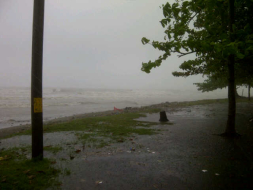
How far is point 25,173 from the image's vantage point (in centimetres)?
441

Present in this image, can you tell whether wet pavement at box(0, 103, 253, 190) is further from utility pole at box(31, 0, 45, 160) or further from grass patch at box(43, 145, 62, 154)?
utility pole at box(31, 0, 45, 160)

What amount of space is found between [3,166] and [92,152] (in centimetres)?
238

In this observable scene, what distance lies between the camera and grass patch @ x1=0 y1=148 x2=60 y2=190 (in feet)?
12.8

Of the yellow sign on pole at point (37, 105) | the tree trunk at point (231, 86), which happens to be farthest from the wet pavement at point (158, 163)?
the yellow sign on pole at point (37, 105)

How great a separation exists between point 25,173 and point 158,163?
3217mm

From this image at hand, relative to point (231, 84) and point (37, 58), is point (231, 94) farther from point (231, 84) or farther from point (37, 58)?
point (37, 58)

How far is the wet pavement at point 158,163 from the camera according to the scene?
13.5 ft

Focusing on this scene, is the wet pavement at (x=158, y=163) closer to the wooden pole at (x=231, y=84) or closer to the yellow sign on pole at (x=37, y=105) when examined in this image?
the wooden pole at (x=231, y=84)

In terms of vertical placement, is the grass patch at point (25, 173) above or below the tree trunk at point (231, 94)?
below

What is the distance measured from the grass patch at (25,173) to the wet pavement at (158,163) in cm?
29

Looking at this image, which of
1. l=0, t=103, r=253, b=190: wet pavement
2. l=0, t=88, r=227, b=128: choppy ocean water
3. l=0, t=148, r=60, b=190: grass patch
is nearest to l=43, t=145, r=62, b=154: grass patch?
l=0, t=103, r=253, b=190: wet pavement

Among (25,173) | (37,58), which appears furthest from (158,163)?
(37,58)

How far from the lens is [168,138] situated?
8125mm

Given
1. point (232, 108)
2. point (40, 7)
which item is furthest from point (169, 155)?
point (40, 7)
